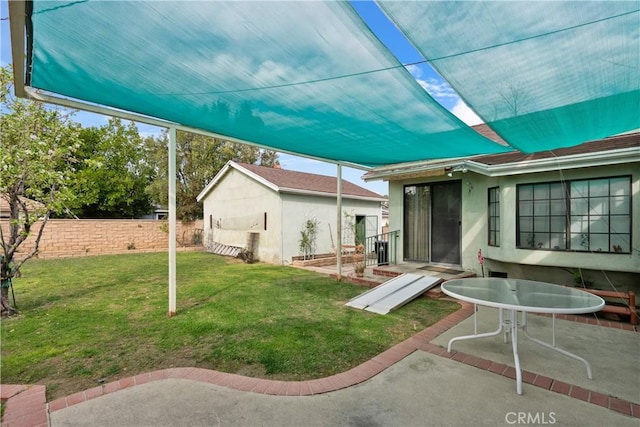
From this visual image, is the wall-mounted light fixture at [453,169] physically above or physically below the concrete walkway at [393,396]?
above

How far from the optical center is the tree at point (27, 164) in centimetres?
492

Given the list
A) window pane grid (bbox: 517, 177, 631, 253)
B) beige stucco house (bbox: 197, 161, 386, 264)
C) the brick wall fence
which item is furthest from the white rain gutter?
the brick wall fence

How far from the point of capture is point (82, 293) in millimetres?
7219

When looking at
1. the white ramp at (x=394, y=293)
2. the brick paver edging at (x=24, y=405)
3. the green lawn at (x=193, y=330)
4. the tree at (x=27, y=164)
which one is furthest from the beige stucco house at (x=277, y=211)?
the brick paver edging at (x=24, y=405)

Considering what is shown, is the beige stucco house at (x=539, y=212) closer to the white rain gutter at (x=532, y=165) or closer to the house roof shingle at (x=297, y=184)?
the white rain gutter at (x=532, y=165)

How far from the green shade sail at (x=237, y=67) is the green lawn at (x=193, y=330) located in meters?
3.03

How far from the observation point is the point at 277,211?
1317 cm

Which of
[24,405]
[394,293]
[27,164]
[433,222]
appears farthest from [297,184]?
[24,405]

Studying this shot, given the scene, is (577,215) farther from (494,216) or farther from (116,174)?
(116,174)

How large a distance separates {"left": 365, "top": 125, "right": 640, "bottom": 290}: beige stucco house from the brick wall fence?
49.2 ft

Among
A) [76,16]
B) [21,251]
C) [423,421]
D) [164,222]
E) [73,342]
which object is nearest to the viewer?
Result: [76,16]

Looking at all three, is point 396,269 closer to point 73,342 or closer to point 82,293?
point 73,342

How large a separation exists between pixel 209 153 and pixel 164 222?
912 centimetres

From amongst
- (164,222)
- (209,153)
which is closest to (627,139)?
(164,222)
